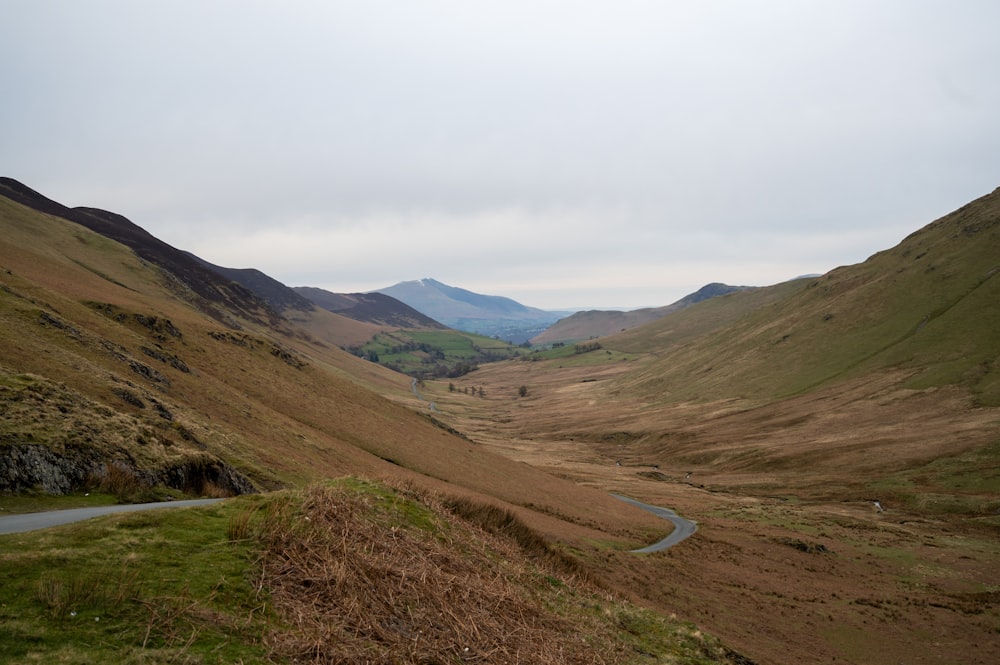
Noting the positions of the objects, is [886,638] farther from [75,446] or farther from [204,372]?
[204,372]

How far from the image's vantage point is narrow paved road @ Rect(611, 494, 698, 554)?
170 ft

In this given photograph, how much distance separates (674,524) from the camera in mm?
65812

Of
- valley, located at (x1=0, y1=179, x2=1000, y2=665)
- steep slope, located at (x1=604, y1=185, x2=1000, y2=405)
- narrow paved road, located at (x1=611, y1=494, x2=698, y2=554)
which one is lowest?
narrow paved road, located at (x1=611, y1=494, x2=698, y2=554)

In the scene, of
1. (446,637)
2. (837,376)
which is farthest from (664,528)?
(837,376)

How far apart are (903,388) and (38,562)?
156623mm

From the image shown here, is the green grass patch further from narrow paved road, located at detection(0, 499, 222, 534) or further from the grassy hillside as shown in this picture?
narrow paved road, located at detection(0, 499, 222, 534)

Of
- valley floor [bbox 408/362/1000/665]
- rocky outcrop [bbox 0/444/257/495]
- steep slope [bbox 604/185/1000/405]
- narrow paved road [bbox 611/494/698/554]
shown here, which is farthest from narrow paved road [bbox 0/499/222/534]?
steep slope [bbox 604/185/1000/405]

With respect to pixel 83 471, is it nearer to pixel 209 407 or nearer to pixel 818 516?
pixel 209 407

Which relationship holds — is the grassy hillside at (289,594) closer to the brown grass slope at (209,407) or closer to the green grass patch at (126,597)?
the green grass patch at (126,597)

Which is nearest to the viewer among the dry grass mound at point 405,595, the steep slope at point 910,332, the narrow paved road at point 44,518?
the dry grass mound at point 405,595

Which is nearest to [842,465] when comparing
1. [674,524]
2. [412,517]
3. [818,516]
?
[818,516]

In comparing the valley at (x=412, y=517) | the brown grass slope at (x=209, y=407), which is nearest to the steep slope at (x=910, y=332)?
the valley at (x=412, y=517)

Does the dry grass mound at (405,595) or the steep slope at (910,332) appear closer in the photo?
the dry grass mound at (405,595)

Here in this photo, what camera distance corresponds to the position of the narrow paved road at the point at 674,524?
51.8 m
